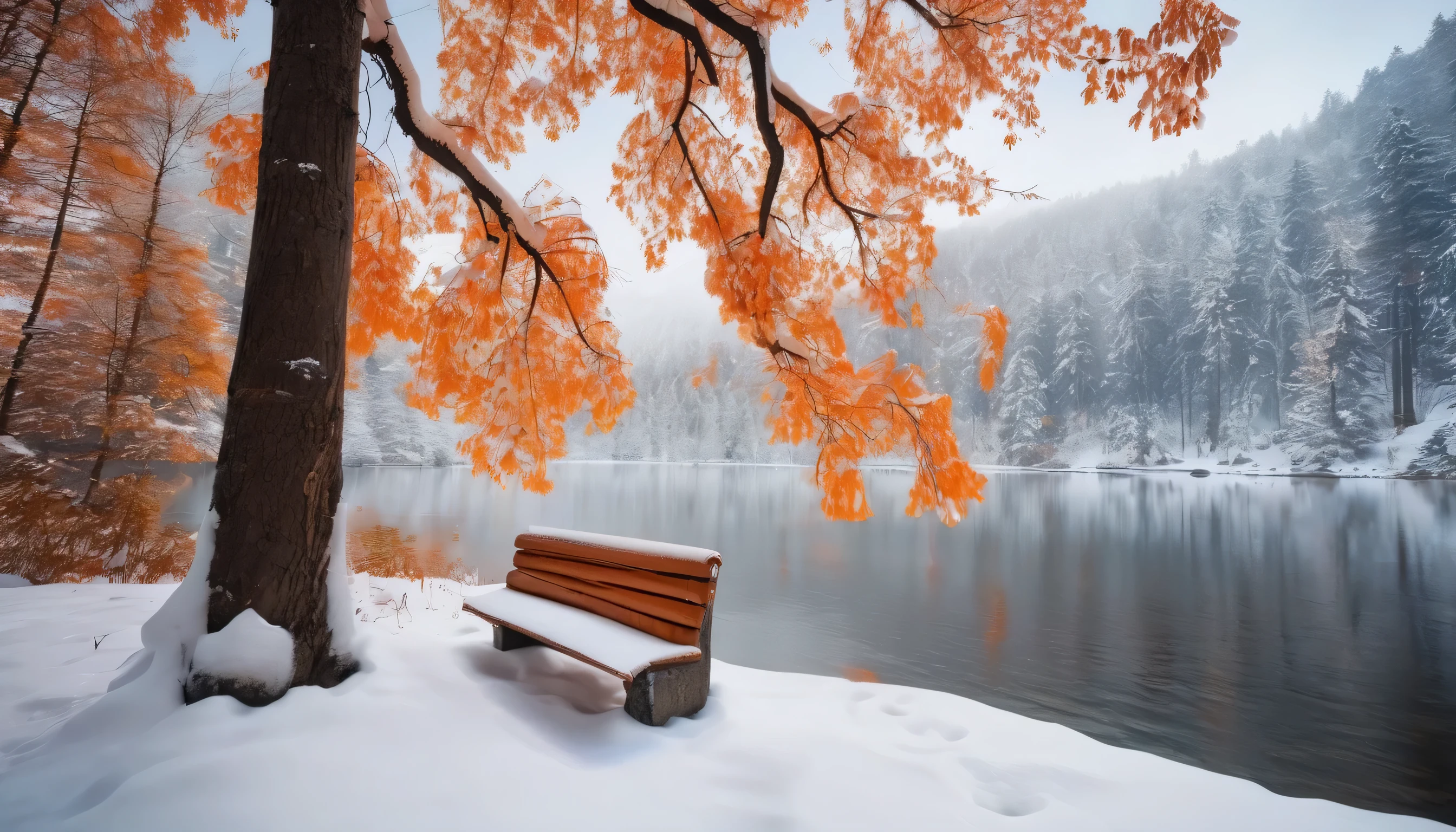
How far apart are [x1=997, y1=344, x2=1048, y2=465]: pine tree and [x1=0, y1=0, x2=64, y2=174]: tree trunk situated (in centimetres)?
6610

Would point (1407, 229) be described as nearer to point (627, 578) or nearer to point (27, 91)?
point (627, 578)

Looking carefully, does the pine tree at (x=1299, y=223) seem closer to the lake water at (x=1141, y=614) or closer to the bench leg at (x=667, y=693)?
the lake water at (x=1141, y=614)

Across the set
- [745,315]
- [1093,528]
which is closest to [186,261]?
[745,315]

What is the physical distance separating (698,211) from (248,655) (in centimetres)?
412

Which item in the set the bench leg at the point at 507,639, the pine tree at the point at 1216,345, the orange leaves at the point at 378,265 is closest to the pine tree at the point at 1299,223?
the pine tree at the point at 1216,345

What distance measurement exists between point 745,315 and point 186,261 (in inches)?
397

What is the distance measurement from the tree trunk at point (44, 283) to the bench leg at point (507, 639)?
889 centimetres

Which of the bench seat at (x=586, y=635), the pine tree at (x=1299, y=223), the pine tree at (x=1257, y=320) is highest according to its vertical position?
the pine tree at (x=1299, y=223)

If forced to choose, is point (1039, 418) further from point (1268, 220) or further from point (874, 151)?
point (874, 151)

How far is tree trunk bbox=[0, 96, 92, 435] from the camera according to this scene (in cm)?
746

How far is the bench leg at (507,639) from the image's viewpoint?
357 cm

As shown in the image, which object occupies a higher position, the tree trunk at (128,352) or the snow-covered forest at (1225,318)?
the snow-covered forest at (1225,318)

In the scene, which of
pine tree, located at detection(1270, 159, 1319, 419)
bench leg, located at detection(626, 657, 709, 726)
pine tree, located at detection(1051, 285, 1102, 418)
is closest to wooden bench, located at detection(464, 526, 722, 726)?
bench leg, located at detection(626, 657, 709, 726)

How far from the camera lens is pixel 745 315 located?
173 inches
